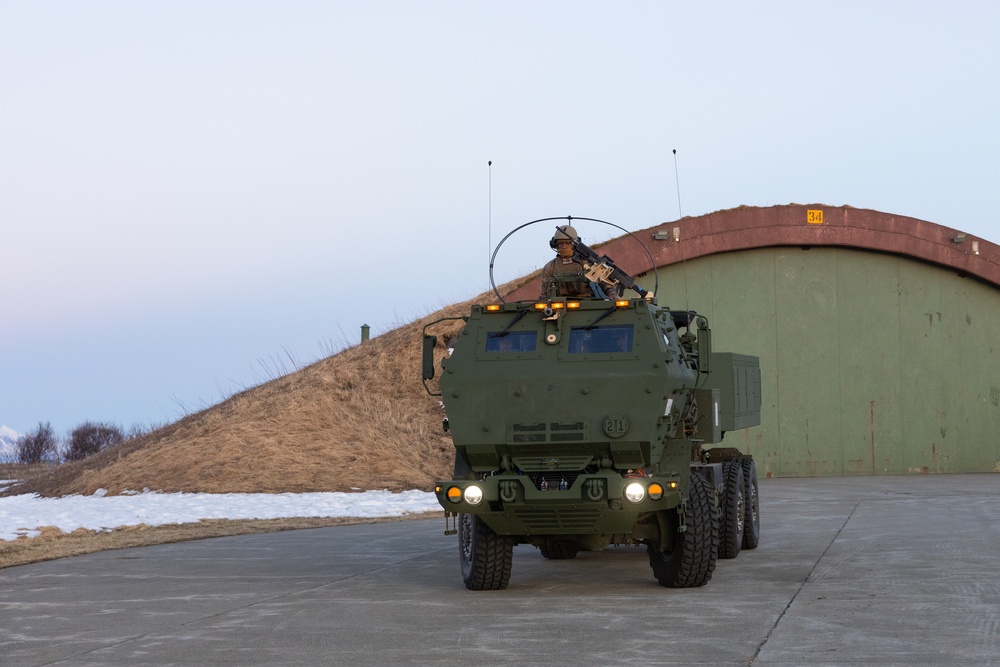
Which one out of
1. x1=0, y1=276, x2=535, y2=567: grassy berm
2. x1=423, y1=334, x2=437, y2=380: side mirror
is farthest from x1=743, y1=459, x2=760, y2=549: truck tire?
x1=0, y1=276, x2=535, y2=567: grassy berm

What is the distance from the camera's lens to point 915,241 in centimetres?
3253

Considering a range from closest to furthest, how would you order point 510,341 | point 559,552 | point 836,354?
point 510,341
point 559,552
point 836,354

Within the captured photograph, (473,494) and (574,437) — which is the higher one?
(574,437)

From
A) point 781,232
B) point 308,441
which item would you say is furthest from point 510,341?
point 781,232

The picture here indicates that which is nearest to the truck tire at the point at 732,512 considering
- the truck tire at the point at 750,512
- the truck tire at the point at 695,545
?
the truck tire at the point at 750,512

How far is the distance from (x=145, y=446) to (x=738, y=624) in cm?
2410

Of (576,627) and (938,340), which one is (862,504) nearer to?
(938,340)

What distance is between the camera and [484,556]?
12.7 m

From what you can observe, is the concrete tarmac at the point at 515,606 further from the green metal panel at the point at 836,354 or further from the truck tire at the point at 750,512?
the green metal panel at the point at 836,354

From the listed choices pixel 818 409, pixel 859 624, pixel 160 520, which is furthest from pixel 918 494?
pixel 859 624

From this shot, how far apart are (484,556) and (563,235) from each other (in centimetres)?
398

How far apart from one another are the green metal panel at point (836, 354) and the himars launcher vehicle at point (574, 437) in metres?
19.8

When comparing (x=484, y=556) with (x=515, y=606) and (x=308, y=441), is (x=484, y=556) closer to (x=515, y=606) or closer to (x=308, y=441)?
(x=515, y=606)

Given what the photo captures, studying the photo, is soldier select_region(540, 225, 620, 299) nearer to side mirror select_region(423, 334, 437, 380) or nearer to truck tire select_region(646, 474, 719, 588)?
side mirror select_region(423, 334, 437, 380)
